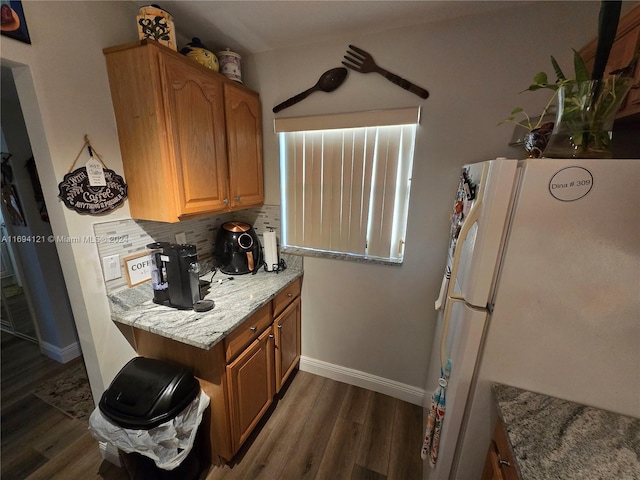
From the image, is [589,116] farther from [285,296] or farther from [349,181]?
[285,296]

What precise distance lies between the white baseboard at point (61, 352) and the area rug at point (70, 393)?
0.46 ft

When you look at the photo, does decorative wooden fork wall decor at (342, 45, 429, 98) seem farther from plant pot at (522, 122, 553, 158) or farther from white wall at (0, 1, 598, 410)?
plant pot at (522, 122, 553, 158)

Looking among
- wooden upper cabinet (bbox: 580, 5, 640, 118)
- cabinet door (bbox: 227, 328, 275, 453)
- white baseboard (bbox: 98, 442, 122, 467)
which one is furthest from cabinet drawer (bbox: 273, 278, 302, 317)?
wooden upper cabinet (bbox: 580, 5, 640, 118)

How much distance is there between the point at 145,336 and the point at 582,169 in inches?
72.3

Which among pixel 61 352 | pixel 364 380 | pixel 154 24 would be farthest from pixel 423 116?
pixel 61 352

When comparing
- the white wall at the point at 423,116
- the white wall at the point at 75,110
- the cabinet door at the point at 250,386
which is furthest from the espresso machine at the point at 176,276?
the white wall at the point at 423,116

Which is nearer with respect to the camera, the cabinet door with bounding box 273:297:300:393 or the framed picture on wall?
the framed picture on wall

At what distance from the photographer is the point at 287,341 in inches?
71.1

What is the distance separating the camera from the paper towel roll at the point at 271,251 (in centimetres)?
179

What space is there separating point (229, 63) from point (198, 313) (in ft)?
4.72

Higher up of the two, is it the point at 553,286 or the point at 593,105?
the point at 593,105

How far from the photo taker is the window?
151cm

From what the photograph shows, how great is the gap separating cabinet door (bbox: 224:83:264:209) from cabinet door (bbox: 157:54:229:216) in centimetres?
5

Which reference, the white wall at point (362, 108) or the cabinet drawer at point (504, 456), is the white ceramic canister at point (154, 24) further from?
the cabinet drawer at point (504, 456)
